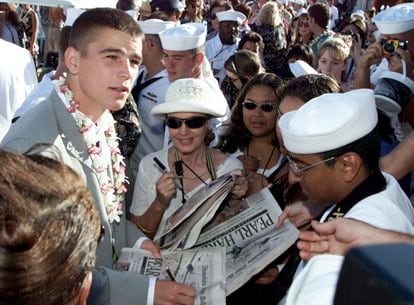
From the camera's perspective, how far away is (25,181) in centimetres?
106

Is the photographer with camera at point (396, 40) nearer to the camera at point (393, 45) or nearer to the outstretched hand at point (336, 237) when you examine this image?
the camera at point (393, 45)

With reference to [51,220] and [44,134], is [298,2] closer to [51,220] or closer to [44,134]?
[44,134]

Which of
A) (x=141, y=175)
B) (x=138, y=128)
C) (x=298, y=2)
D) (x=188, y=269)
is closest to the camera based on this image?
(x=188, y=269)

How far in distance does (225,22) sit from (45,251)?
7059 mm

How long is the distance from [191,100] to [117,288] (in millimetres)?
1348

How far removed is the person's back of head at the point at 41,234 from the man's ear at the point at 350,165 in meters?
1.08

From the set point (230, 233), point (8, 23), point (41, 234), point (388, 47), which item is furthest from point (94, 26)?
point (8, 23)

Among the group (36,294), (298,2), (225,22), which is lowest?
(298,2)

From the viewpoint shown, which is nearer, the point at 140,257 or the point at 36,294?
→ the point at 36,294

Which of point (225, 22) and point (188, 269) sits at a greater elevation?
point (188, 269)

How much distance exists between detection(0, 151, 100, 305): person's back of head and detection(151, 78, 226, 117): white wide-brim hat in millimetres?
1881

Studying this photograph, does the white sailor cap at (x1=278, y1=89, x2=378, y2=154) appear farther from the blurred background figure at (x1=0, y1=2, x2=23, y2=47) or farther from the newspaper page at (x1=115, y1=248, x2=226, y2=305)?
the blurred background figure at (x1=0, y1=2, x2=23, y2=47)

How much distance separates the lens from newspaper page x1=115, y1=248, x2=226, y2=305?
219cm

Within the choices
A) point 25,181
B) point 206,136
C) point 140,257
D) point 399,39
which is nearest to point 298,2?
point 399,39
